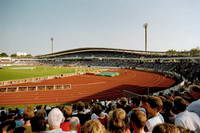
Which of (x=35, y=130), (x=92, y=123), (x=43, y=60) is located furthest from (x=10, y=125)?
(x=43, y=60)

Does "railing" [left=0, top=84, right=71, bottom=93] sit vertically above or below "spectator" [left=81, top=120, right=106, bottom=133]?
below

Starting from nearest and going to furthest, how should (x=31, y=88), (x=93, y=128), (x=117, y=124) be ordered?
(x=93, y=128)
(x=117, y=124)
(x=31, y=88)

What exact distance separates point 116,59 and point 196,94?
9160cm

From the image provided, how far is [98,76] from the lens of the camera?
4653 cm

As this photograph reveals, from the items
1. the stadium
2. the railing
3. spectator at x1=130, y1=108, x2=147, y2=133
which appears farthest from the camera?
the railing

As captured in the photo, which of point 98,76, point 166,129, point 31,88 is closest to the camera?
point 166,129

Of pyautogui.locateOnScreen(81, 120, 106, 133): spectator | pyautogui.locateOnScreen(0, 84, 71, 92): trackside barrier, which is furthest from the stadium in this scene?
pyautogui.locateOnScreen(81, 120, 106, 133): spectator

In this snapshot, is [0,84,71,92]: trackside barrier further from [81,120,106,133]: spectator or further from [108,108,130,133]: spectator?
[81,120,106,133]: spectator

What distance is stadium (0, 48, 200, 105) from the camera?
23.5m

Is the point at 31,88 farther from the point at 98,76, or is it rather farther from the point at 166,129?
the point at 166,129

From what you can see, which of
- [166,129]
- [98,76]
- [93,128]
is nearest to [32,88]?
[98,76]

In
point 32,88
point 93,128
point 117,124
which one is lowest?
point 32,88

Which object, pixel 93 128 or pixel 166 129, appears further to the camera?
pixel 93 128

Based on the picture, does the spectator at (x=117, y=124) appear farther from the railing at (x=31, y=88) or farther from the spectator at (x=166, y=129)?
the railing at (x=31, y=88)
